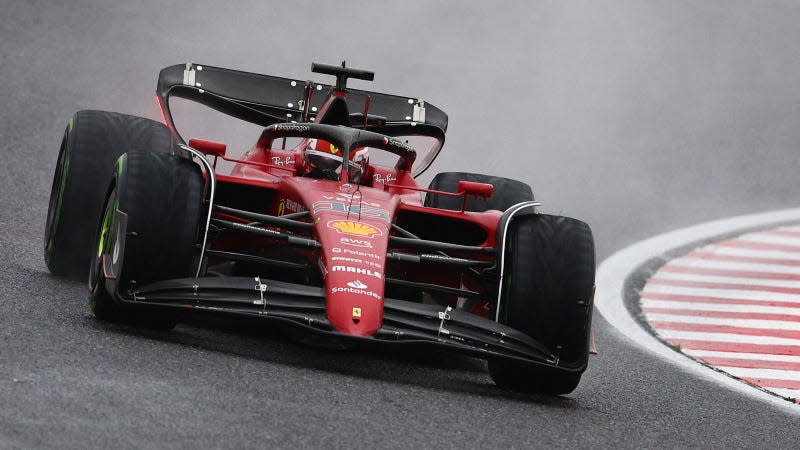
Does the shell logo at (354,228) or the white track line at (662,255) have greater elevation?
the shell logo at (354,228)

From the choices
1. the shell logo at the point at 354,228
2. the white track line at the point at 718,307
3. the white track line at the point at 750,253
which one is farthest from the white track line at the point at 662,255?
the shell logo at the point at 354,228

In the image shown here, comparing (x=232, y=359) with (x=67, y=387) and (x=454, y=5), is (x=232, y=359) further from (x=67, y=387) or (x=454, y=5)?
(x=454, y=5)

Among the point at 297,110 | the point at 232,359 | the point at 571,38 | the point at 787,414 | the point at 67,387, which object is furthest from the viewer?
the point at 571,38

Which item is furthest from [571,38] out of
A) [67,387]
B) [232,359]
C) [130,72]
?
[67,387]

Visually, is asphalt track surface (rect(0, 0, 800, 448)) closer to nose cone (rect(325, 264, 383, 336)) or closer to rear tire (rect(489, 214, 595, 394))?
rear tire (rect(489, 214, 595, 394))

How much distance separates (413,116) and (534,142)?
6775mm

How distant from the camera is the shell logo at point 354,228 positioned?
6867mm

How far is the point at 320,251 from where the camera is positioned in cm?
679

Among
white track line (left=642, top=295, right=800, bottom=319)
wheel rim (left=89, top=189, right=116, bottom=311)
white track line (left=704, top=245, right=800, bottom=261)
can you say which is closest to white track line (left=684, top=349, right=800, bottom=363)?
white track line (left=642, top=295, right=800, bottom=319)

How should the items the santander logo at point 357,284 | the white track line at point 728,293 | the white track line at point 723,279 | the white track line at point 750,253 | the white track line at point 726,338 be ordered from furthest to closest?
the white track line at point 750,253 < the white track line at point 723,279 < the white track line at point 728,293 < the white track line at point 726,338 < the santander logo at point 357,284

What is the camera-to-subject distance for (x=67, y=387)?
5191 mm

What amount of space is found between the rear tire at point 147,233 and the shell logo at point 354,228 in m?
0.67

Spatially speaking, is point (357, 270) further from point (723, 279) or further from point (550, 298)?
point (723, 279)

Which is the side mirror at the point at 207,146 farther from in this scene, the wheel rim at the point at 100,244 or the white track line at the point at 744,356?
the white track line at the point at 744,356
